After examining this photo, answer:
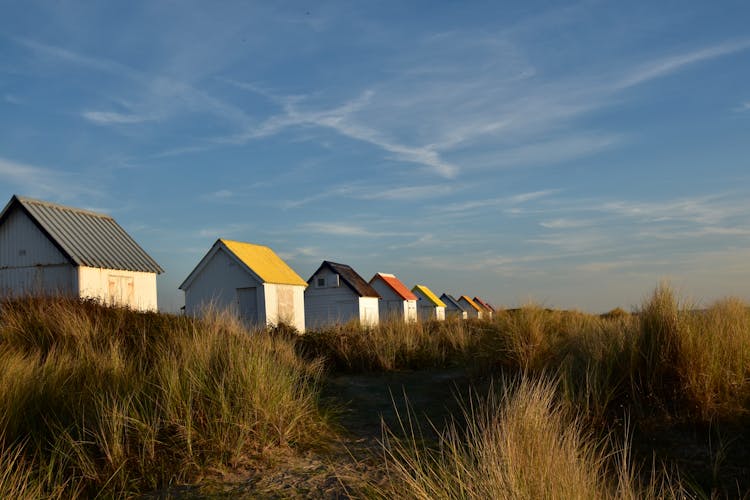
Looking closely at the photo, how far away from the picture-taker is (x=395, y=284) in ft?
157

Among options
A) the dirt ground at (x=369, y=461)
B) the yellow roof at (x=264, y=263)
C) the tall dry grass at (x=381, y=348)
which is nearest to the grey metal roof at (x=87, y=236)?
the yellow roof at (x=264, y=263)

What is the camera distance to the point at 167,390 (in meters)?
6.32

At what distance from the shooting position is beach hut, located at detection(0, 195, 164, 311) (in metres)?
21.2

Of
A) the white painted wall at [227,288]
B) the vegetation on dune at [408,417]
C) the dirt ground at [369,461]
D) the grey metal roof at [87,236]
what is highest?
the grey metal roof at [87,236]

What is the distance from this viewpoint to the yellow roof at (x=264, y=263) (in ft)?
89.9

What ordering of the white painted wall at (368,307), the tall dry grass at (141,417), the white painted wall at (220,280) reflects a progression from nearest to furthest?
the tall dry grass at (141,417)
the white painted wall at (220,280)
the white painted wall at (368,307)

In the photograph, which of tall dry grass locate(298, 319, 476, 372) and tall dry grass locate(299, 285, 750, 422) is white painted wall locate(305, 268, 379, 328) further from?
tall dry grass locate(299, 285, 750, 422)

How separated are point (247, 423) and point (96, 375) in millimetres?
2263

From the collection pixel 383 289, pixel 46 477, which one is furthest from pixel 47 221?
pixel 383 289

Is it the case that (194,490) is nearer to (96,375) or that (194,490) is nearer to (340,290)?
(96,375)

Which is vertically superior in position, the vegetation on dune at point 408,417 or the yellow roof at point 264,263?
the yellow roof at point 264,263

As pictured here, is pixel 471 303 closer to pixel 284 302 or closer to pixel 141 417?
pixel 284 302

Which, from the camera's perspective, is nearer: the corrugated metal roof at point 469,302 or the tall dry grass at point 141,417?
the tall dry grass at point 141,417

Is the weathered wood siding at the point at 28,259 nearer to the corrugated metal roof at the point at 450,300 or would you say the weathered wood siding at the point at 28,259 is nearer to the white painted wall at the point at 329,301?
the white painted wall at the point at 329,301
